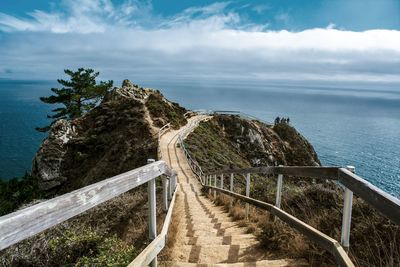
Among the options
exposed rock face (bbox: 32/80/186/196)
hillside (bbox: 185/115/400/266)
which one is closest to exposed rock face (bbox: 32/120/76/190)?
exposed rock face (bbox: 32/80/186/196)

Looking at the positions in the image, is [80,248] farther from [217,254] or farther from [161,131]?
[161,131]

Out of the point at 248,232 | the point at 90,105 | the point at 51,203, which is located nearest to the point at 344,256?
the point at 51,203

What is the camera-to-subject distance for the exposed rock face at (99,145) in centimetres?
3244

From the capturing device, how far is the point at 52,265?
4.70 metres

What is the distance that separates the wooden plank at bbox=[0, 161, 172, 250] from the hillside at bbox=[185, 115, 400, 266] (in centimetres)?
269

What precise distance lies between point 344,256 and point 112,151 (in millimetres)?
32879

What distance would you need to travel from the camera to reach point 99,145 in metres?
37.0

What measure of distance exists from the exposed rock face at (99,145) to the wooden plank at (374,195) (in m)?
27.7

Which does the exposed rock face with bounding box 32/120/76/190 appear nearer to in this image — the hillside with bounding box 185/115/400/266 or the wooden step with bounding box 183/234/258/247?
the hillside with bounding box 185/115/400/266

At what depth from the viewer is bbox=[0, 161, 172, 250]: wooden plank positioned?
70.8 inches

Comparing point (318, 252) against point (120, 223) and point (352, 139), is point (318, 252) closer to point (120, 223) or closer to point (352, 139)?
point (120, 223)

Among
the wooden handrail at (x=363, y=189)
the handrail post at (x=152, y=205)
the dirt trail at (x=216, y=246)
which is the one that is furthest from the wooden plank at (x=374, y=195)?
the handrail post at (x=152, y=205)

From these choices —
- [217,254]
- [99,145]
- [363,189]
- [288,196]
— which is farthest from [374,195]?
[99,145]

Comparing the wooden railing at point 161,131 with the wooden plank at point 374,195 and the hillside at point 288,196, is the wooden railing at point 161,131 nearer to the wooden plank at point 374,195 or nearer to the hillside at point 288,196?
the hillside at point 288,196
